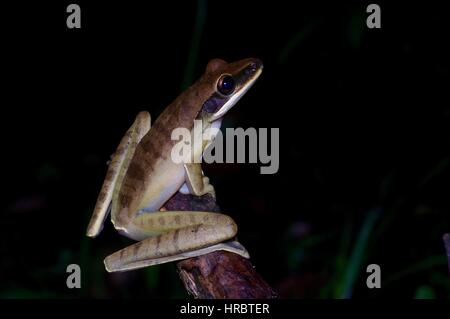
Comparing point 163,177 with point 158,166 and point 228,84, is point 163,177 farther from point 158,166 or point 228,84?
point 228,84

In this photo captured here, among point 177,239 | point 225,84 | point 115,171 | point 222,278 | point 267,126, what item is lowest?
point 222,278

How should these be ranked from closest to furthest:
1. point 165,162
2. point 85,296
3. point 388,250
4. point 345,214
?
1. point 165,162
2. point 85,296
3. point 388,250
4. point 345,214

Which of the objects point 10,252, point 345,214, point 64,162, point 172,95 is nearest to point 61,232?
point 10,252

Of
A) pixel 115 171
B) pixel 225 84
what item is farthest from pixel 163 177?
pixel 225 84

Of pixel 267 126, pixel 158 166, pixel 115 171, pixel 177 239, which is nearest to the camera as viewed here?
pixel 177 239

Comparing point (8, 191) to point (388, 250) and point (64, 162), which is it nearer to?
point (64, 162)

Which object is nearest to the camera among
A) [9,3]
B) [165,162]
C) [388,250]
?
[165,162]
